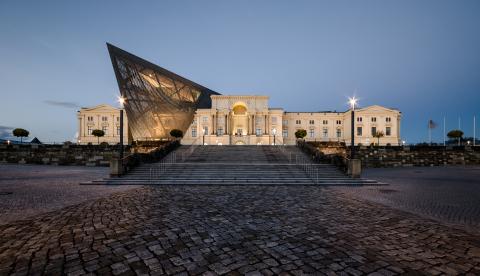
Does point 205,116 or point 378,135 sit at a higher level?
point 205,116

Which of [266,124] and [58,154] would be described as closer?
[58,154]

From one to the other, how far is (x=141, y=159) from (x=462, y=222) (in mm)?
19549

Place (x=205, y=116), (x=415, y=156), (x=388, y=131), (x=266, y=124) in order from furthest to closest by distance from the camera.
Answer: (x=388, y=131) → (x=266, y=124) → (x=205, y=116) → (x=415, y=156)

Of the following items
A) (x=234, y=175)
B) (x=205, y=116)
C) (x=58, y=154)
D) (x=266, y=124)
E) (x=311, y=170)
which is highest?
(x=205, y=116)

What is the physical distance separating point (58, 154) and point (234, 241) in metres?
32.4

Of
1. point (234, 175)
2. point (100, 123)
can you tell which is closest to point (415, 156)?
point (234, 175)

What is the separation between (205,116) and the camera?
5734cm

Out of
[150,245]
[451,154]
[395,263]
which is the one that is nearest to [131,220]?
[150,245]

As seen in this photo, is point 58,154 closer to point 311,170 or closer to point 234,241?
point 311,170

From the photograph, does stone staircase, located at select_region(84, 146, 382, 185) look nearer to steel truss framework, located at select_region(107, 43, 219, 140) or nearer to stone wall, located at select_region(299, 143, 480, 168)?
stone wall, located at select_region(299, 143, 480, 168)

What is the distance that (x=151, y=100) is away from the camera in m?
44.7

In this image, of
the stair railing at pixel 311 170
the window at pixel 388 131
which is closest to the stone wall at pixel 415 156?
the stair railing at pixel 311 170

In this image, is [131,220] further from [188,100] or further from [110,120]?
[110,120]

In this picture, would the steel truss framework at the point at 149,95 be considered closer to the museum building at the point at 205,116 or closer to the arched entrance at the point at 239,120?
the museum building at the point at 205,116
